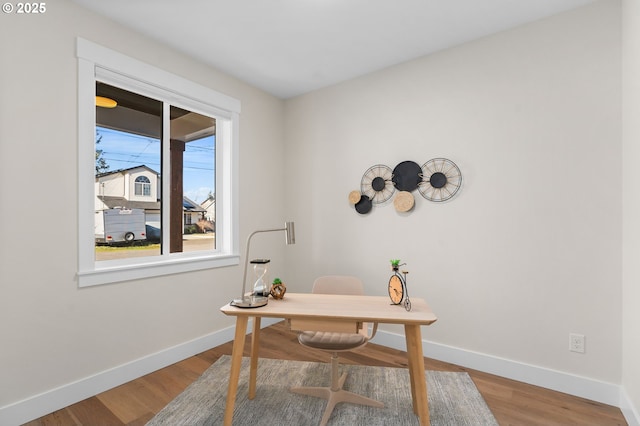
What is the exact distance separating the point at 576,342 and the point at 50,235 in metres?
3.54

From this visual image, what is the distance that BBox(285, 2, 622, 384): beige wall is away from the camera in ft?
6.82

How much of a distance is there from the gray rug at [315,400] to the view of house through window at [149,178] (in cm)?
121

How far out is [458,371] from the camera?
98.0 inches

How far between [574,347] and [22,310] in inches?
139

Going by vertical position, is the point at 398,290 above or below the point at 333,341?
above

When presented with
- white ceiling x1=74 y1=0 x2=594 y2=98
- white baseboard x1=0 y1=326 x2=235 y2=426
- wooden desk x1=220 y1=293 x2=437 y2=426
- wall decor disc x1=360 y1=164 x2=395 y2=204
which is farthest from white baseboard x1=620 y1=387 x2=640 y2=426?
white baseboard x1=0 y1=326 x2=235 y2=426

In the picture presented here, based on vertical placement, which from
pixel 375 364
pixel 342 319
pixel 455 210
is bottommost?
pixel 375 364

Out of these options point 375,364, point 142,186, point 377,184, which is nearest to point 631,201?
point 377,184

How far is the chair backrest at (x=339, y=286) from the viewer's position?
236cm

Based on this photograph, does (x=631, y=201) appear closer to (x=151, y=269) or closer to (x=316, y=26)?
(x=316, y=26)

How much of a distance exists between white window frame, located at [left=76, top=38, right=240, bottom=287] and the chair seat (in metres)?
1.40

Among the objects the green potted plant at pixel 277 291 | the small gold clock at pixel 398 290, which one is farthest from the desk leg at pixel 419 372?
the green potted plant at pixel 277 291

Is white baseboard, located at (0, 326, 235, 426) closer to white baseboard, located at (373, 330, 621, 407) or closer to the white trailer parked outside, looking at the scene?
the white trailer parked outside

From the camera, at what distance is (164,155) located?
2.76 meters
